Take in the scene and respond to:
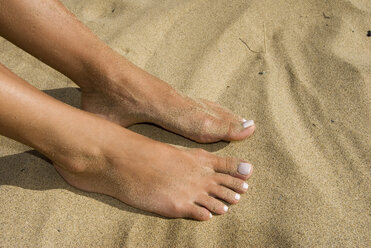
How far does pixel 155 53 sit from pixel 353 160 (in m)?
1.13

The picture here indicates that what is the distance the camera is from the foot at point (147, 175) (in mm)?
1339

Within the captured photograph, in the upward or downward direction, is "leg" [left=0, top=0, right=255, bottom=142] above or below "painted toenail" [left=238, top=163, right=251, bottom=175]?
above

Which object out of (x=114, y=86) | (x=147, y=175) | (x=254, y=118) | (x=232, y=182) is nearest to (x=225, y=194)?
(x=232, y=182)

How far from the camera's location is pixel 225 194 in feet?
4.73

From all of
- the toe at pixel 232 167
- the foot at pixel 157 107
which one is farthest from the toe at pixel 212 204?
the foot at pixel 157 107

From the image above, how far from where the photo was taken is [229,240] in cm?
131

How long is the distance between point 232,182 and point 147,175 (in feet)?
1.14

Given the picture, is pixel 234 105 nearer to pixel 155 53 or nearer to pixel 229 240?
pixel 155 53

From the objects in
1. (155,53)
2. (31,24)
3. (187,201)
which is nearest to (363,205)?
(187,201)

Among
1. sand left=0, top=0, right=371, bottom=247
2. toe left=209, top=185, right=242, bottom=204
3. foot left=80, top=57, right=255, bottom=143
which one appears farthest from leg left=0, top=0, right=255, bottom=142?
toe left=209, top=185, right=242, bottom=204

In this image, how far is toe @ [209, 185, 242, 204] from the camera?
→ 1428 mm

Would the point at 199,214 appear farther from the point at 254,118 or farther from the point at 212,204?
the point at 254,118

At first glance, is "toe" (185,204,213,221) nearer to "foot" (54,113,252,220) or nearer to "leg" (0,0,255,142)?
"foot" (54,113,252,220)

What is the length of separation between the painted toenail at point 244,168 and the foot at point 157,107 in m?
0.14
